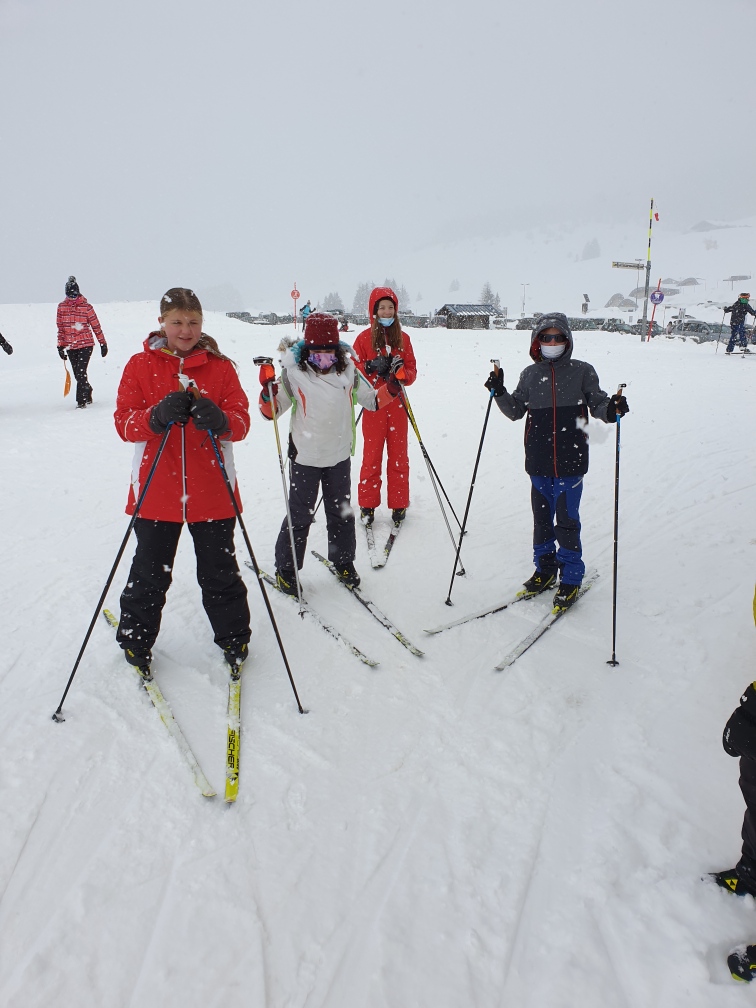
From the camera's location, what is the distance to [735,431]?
26.5ft

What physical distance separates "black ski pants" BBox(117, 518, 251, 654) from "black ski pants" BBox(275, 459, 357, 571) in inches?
37.0

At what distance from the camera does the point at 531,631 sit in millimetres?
3762

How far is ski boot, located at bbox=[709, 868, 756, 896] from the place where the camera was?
200cm

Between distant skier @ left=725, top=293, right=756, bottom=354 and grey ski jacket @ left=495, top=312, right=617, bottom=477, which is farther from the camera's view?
distant skier @ left=725, top=293, right=756, bottom=354

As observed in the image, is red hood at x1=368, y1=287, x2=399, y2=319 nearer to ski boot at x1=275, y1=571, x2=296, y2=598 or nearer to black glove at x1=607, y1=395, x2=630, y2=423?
black glove at x1=607, y1=395, x2=630, y2=423

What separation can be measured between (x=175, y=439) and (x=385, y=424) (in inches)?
105

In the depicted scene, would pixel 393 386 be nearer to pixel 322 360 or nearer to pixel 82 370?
pixel 322 360

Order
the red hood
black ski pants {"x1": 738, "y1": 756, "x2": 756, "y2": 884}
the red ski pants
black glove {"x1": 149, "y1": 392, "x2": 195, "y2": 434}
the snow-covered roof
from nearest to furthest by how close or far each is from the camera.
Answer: black ski pants {"x1": 738, "y1": 756, "x2": 756, "y2": 884} < black glove {"x1": 149, "y1": 392, "x2": 195, "y2": 434} < the red hood < the red ski pants < the snow-covered roof

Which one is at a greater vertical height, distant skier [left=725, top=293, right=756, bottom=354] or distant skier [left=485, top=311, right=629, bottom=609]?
distant skier [left=725, top=293, right=756, bottom=354]

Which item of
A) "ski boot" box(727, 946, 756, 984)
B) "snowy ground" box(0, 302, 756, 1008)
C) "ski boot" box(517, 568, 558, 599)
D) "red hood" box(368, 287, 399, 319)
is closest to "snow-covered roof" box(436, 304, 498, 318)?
"red hood" box(368, 287, 399, 319)

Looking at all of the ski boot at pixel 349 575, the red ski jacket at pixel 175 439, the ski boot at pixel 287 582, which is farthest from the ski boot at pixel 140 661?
the ski boot at pixel 349 575

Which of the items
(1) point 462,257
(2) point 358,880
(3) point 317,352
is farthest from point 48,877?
(1) point 462,257

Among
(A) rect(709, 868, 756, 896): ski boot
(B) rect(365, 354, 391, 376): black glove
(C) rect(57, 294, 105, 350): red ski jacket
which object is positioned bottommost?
(A) rect(709, 868, 756, 896): ski boot

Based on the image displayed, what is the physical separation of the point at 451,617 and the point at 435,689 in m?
0.85
